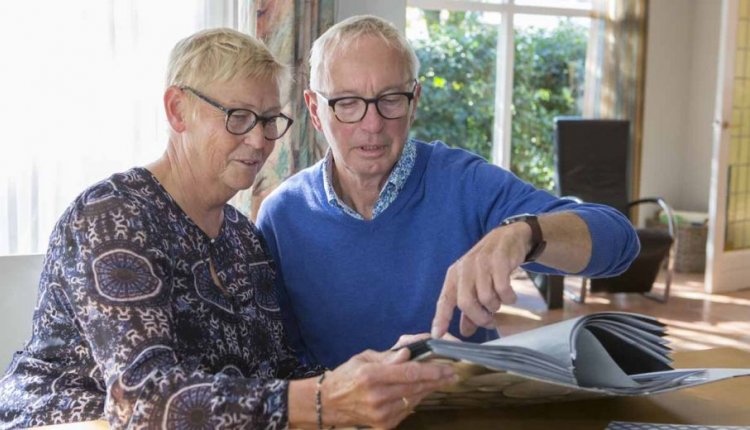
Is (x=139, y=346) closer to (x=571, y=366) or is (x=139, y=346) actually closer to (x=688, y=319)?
(x=571, y=366)

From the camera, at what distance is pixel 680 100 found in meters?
7.98

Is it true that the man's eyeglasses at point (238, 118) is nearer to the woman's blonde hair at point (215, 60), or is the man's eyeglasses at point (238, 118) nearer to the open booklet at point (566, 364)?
the woman's blonde hair at point (215, 60)

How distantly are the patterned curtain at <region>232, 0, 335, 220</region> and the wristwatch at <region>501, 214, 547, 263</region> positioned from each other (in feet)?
9.25

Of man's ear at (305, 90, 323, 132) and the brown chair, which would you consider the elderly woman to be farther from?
the brown chair

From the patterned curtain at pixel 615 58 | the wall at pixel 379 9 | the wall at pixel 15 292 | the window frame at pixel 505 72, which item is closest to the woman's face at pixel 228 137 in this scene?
the wall at pixel 15 292

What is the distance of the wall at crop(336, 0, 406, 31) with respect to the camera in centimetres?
449

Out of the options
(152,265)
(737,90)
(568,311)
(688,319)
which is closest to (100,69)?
(152,265)

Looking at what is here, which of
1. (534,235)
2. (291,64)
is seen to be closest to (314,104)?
(534,235)

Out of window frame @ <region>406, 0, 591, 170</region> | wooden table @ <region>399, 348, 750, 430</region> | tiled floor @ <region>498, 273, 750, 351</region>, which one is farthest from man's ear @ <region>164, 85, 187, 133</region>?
window frame @ <region>406, 0, 591, 170</region>

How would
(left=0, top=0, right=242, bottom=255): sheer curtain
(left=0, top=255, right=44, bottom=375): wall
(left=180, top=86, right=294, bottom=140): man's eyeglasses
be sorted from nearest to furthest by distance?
(left=180, top=86, right=294, bottom=140): man's eyeglasses → (left=0, top=255, right=44, bottom=375): wall → (left=0, top=0, right=242, bottom=255): sheer curtain

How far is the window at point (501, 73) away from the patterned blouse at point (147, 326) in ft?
18.4

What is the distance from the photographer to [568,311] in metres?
5.62

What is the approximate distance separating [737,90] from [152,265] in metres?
6.07

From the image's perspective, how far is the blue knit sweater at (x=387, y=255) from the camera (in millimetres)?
1754
